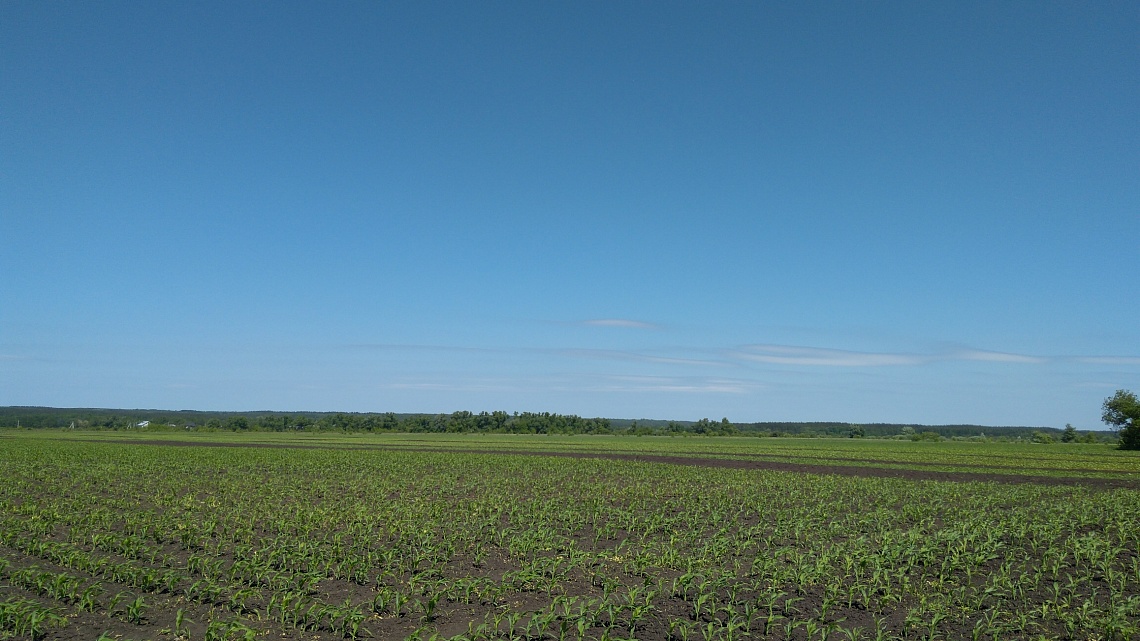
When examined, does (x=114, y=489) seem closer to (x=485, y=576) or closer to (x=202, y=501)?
(x=202, y=501)

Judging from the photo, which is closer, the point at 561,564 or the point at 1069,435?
the point at 561,564

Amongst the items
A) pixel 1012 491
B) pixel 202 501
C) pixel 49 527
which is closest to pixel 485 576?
pixel 49 527

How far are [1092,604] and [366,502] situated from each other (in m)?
20.0

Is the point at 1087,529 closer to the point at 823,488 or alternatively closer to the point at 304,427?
the point at 823,488

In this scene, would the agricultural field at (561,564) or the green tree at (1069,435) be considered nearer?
the agricultural field at (561,564)

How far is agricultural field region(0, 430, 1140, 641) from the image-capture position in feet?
36.9

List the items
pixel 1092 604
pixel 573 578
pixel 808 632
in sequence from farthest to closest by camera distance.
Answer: pixel 573 578 → pixel 1092 604 → pixel 808 632

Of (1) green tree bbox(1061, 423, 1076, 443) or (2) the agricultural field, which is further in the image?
(1) green tree bbox(1061, 423, 1076, 443)

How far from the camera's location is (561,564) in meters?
15.1

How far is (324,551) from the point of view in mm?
15766

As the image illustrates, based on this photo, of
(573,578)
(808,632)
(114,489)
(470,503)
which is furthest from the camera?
(114,489)

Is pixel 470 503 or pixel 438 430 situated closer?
pixel 470 503

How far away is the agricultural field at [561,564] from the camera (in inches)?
443

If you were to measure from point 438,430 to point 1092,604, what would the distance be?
18085cm
